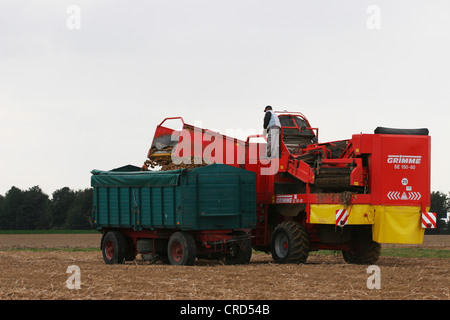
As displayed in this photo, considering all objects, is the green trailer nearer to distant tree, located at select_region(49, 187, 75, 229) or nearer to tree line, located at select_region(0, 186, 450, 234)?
tree line, located at select_region(0, 186, 450, 234)

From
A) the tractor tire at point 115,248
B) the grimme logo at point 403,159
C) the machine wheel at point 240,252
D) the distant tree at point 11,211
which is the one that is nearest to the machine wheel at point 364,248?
the grimme logo at point 403,159

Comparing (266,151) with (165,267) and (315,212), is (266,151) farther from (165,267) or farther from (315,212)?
(165,267)

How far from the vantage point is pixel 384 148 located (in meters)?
19.3

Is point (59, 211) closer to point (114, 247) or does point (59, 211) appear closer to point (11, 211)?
point (11, 211)

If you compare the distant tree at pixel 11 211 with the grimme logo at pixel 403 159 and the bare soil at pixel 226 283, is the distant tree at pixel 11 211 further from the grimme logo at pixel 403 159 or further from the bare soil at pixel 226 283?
the grimme logo at pixel 403 159

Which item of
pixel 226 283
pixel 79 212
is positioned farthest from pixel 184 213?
pixel 79 212

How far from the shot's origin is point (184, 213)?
19.4 m

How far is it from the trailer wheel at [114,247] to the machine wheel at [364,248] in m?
Result: 6.33

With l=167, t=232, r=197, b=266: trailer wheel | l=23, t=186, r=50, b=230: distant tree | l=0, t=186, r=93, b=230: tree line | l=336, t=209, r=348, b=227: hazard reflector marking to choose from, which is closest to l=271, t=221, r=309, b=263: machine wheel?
l=336, t=209, r=348, b=227: hazard reflector marking

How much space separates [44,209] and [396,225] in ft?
269

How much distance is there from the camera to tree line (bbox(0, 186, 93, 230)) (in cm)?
9031
